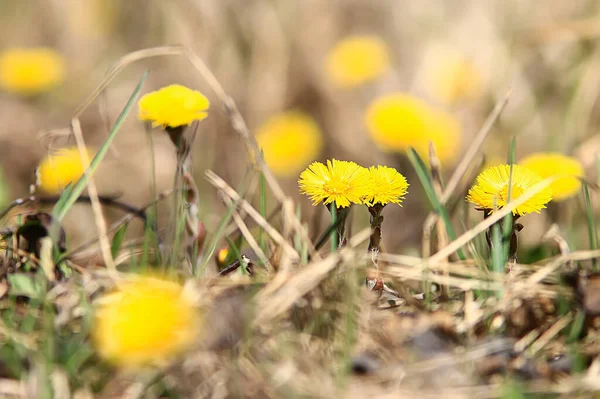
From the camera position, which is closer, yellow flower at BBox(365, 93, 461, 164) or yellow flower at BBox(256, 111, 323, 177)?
yellow flower at BBox(365, 93, 461, 164)

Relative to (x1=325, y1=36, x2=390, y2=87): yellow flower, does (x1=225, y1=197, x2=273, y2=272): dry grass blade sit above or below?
below

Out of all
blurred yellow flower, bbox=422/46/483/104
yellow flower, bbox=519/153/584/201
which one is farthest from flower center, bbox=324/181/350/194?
blurred yellow flower, bbox=422/46/483/104

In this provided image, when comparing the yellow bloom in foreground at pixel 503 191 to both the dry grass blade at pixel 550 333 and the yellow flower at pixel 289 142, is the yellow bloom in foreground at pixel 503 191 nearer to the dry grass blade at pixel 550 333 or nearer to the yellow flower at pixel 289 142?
the dry grass blade at pixel 550 333

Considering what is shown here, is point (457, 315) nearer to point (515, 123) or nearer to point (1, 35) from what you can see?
point (515, 123)

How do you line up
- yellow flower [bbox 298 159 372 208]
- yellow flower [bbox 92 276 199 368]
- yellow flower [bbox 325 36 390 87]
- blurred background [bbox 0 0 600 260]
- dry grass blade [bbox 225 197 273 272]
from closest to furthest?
yellow flower [bbox 92 276 199 368] < yellow flower [bbox 298 159 372 208] < dry grass blade [bbox 225 197 273 272] < blurred background [bbox 0 0 600 260] < yellow flower [bbox 325 36 390 87]

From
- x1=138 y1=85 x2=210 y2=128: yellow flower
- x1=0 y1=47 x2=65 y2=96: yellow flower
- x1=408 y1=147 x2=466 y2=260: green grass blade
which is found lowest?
x1=408 y1=147 x2=466 y2=260: green grass blade

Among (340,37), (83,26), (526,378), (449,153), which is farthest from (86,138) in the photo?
(526,378)

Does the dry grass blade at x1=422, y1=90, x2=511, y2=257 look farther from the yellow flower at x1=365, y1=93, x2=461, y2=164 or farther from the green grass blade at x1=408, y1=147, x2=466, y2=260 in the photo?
the yellow flower at x1=365, y1=93, x2=461, y2=164

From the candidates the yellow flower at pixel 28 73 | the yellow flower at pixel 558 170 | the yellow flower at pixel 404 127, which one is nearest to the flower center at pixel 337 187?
the yellow flower at pixel 558 170
